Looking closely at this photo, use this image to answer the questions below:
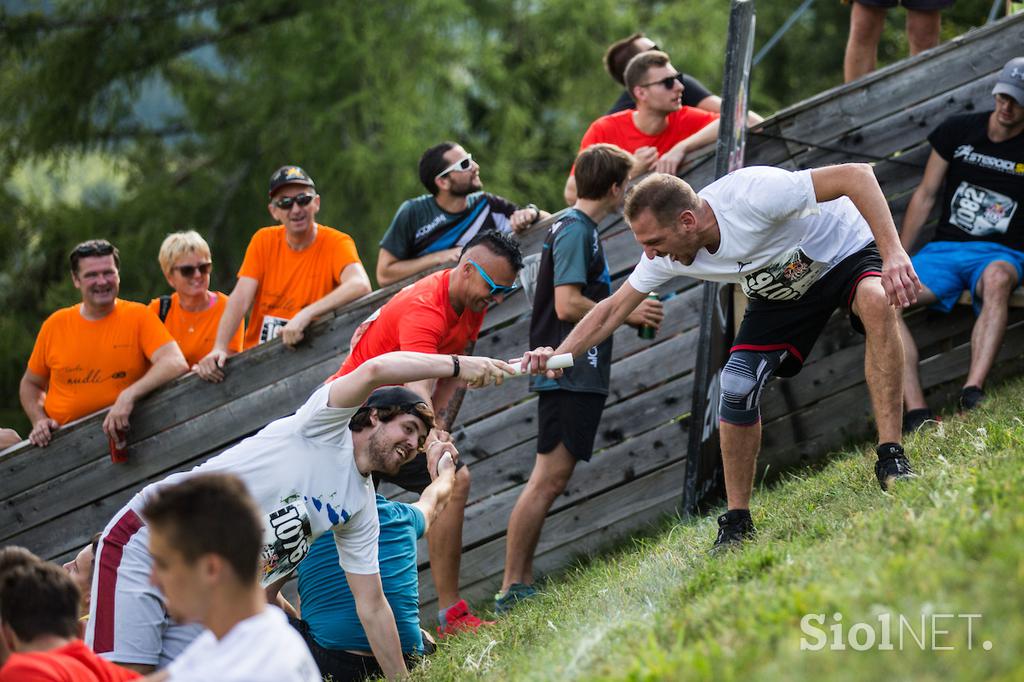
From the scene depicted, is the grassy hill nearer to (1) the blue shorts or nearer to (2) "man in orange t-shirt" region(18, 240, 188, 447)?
(1) the blue shorts

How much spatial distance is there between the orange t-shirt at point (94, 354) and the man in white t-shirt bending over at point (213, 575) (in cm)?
443

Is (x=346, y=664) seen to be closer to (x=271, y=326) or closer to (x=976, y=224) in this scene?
(x=271, y=326)

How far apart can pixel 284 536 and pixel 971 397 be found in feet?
12.9

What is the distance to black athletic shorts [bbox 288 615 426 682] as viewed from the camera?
5254 millimetres

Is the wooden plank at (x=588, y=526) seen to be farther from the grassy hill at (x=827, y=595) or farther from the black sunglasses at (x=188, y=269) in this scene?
the black sunglasses at (x=188, y=269)

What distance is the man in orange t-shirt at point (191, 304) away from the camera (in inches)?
298

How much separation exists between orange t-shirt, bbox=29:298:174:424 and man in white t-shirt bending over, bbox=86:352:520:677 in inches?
110

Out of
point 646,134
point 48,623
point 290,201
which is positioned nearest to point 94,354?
point 290,201

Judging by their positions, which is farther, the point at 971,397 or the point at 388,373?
the point at 971,397

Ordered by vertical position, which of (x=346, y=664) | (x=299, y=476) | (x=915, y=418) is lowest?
(x=915, y=418)

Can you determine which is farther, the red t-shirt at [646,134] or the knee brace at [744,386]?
the red t-shirt at [646,134]

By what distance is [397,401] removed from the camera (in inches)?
194

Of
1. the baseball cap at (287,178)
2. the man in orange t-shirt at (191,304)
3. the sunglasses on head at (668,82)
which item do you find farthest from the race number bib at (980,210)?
the man in orange t-shirt at (191,304)

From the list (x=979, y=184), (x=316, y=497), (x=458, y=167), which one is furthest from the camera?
(x=458, y=167)
